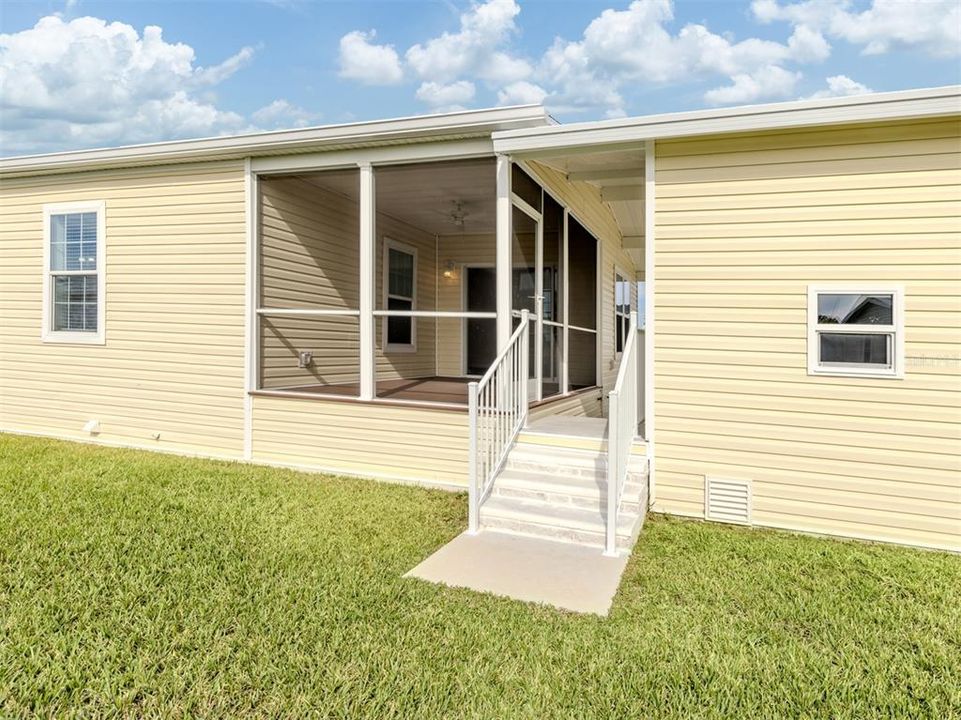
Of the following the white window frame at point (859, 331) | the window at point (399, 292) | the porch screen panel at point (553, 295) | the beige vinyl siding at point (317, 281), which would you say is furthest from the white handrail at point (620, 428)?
the window at point (399, 292)

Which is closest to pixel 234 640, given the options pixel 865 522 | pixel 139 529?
pixel 139 529

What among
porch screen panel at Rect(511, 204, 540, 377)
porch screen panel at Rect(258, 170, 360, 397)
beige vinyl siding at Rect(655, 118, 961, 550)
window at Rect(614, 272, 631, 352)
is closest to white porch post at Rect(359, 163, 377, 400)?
porch screen panel at Rect(258, 170, 360, 397)

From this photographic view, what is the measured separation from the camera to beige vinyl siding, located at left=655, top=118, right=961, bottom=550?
3734 mm

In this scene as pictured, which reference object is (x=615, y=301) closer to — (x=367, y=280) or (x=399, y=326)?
(x=399, y=326)

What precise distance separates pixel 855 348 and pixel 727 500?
1383 mm

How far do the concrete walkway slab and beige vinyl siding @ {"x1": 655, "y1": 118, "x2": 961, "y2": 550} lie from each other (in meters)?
1.19

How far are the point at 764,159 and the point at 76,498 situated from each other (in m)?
5.73

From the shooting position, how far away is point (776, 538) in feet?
12.7

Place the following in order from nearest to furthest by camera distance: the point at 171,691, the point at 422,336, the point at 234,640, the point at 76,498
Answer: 1. the point at 171,691
2. the point at 234,640
3. the point at 76,498
4. the point at 422,336

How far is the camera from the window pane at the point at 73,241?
21.6 feet

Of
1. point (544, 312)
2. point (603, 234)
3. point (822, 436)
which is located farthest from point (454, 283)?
point (822, 436)

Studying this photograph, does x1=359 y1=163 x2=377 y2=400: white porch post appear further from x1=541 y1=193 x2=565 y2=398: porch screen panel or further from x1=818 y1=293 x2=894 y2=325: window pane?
x1=818 y1=293 x2=894 y2=325: window pane

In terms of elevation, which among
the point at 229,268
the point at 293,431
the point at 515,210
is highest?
the point at 515,210

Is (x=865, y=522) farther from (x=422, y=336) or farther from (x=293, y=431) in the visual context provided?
(x=422, y=336)
